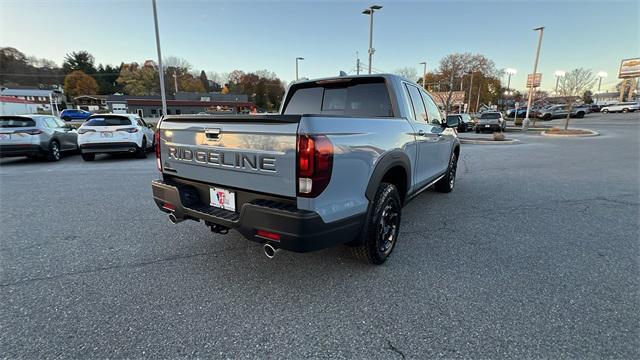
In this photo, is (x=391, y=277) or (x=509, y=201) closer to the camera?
(x=391, y=277)

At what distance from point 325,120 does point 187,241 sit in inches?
93.9

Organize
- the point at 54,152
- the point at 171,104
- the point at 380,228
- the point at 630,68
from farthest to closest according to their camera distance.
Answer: the point at 171,104 < the point at 630,68 < the point at 54,152 < the point at 380,228

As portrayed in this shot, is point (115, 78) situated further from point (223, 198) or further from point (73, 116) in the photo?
point (223, 198)

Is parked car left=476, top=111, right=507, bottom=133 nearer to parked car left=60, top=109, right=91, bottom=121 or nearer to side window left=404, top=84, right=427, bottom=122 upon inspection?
side window left=404, top=84, right=427, bottom=122

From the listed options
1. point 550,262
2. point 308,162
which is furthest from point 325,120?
point 550,262

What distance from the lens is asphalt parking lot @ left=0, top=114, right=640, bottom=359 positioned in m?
2.02

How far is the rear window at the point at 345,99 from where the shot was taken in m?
3.61

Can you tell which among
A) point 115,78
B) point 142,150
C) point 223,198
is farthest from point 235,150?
point 115,78

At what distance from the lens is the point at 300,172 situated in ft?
7.00

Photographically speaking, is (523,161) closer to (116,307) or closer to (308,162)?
(308,162)

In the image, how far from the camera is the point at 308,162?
6.86ft

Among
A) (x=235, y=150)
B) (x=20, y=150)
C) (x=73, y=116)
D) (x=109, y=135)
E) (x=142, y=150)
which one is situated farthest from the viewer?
(x=73, y=116)

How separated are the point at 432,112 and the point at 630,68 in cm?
6902

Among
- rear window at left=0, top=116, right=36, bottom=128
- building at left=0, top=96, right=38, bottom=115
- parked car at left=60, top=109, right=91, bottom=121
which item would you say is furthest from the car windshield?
parked car at left=60, top=109, right=91, bottom=121
